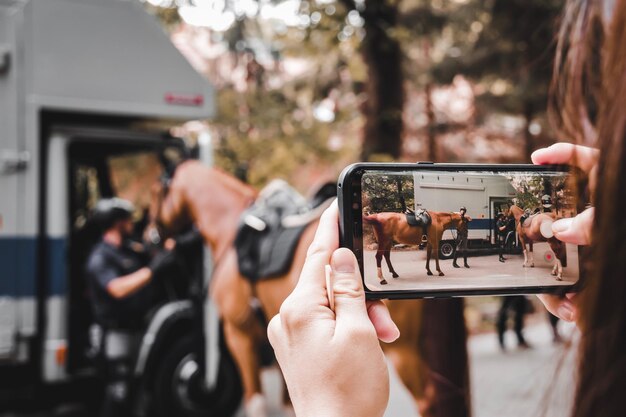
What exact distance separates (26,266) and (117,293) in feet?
2.54

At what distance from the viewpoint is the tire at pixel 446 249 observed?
1161 millimetres

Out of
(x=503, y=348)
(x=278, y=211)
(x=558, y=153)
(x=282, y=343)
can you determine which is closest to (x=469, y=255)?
(x=558, y=153)

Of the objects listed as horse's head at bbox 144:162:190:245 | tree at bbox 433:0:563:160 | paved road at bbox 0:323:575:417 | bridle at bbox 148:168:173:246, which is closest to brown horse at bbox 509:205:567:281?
paved road at bbox 0:323:575:417

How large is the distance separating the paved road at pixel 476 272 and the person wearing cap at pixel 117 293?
13.8 feet

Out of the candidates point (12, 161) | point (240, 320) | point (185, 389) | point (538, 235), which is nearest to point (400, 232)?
point (538, 235)

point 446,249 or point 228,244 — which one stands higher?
point 446,249

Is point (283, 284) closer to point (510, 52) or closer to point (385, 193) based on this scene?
point (385, 193)

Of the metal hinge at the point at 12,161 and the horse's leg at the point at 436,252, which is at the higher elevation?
the metal hinge at the point at 12,161

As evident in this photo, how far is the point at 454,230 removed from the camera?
1.17m

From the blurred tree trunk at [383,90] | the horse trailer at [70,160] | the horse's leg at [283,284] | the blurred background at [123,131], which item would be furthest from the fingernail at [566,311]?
the blurred tree trunk at [383,90]

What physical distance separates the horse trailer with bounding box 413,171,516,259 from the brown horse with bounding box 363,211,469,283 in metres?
0.01

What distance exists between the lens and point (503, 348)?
873 cm

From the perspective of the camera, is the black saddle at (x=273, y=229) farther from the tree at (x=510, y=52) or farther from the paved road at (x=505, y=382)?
the tree at (x=510, y=52)

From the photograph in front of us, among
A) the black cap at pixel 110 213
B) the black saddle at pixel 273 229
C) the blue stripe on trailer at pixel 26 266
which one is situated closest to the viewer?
the black saddle at pixel 273 229
